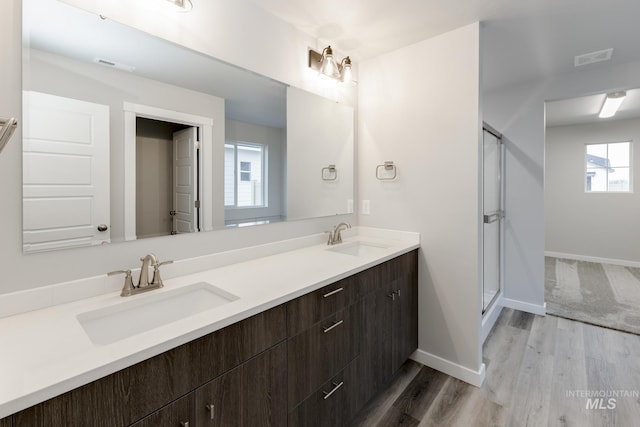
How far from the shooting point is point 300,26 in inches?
76.3

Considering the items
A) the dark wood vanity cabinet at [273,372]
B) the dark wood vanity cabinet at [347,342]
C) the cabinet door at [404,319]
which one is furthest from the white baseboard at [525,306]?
the dark wood vanity cabinet at [273,372]

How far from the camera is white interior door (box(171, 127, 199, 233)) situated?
1423 mm

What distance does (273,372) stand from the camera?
112cm

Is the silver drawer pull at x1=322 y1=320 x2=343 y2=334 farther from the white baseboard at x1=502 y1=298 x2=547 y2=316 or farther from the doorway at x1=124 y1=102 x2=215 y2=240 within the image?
the white baseboard at x1=502 y1=298 x2=547 y2=316

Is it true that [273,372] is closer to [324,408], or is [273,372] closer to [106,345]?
[324,408]

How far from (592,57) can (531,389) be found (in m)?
2.64

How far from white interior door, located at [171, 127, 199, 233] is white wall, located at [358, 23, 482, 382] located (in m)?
1.44

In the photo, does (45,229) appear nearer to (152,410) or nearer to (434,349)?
(152,410)

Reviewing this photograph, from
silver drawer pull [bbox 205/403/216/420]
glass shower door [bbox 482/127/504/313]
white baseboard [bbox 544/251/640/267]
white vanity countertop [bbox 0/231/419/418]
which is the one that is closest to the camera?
white vanity countertop [bbox 0/231/419/418]

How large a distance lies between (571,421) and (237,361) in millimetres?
1897

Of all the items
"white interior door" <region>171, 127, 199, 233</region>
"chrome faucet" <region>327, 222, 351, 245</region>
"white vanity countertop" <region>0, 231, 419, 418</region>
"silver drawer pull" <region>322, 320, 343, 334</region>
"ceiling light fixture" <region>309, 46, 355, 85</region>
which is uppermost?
"ceiling light fixture" <region>309, 46, 355, 85</region>

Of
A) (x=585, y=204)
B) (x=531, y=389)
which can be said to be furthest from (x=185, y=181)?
(x=585, y=204)

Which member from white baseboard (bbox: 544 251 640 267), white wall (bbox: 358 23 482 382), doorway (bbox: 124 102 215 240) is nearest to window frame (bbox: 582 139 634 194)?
white baseboard (bbox: 544 251 640 267)

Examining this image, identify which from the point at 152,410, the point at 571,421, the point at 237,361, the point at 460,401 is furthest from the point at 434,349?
the point at 152,410
